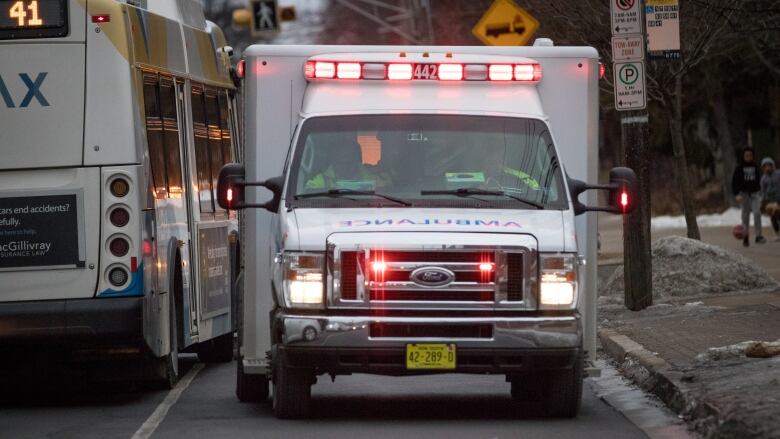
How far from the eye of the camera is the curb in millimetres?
12367

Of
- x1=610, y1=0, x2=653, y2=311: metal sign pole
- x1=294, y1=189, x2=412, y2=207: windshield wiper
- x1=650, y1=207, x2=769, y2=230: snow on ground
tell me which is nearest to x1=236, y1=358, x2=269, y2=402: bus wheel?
x1=294, y1=189, x2=412, y2=207: windshield wiper

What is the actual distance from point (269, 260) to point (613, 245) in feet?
78.1

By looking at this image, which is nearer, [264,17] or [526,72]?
[526,72]

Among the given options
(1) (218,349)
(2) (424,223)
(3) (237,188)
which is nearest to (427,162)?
(2) (424,223)

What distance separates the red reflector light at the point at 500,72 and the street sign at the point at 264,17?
91.0 feet

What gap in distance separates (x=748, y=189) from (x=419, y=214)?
861 inches

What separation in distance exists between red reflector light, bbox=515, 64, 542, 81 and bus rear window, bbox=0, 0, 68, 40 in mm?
3361

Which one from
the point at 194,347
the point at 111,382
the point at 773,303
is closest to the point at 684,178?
the point at 773,303

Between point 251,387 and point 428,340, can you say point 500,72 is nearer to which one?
point 428,340

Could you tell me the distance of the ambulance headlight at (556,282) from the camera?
11.6 m

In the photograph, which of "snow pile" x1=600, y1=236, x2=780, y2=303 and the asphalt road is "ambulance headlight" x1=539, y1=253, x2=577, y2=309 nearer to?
the asphalt road

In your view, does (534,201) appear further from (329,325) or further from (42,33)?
(42,33)

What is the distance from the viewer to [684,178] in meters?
26.6

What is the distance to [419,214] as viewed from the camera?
467 inches
